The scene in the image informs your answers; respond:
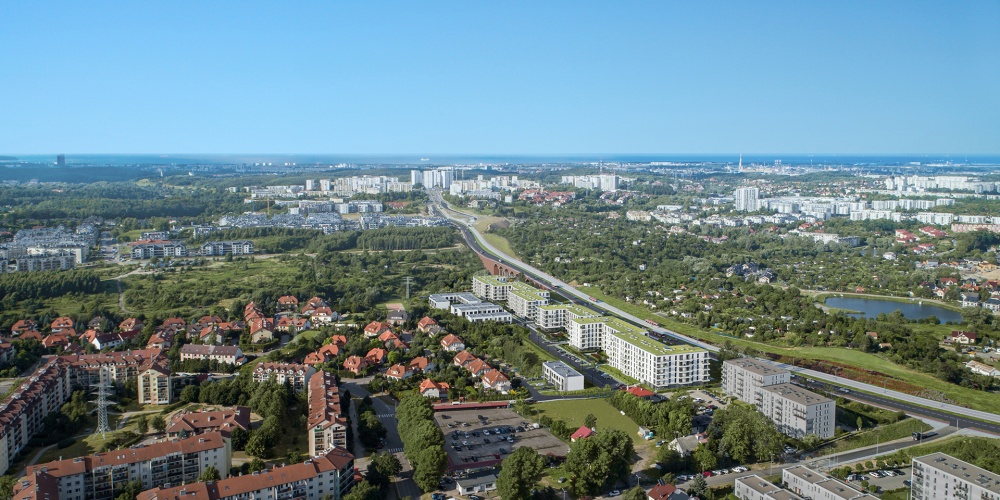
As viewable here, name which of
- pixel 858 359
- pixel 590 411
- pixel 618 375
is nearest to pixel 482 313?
pixel 618 375

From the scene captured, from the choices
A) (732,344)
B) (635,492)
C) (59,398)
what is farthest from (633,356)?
(59,398)

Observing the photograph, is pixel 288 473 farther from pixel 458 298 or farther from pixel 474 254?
pixel 474 254

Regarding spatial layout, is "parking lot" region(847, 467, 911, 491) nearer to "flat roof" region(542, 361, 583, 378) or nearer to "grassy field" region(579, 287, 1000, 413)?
"grassy field" region(579, 287, 1000, 413)

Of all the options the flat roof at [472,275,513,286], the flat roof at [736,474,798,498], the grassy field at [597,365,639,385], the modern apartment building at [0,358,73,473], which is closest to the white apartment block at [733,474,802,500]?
the flat roof at [736,474,798,498]

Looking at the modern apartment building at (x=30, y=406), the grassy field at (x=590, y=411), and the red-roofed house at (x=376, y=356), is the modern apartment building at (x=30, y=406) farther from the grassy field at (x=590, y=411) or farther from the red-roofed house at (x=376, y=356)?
the grassy field at (x=590, y=411)

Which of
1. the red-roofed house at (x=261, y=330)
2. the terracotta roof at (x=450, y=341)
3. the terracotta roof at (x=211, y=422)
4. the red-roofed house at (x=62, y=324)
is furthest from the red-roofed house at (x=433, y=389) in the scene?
the red-roofed house at (x=62, y=324)

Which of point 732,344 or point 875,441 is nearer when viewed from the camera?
point 875,441
